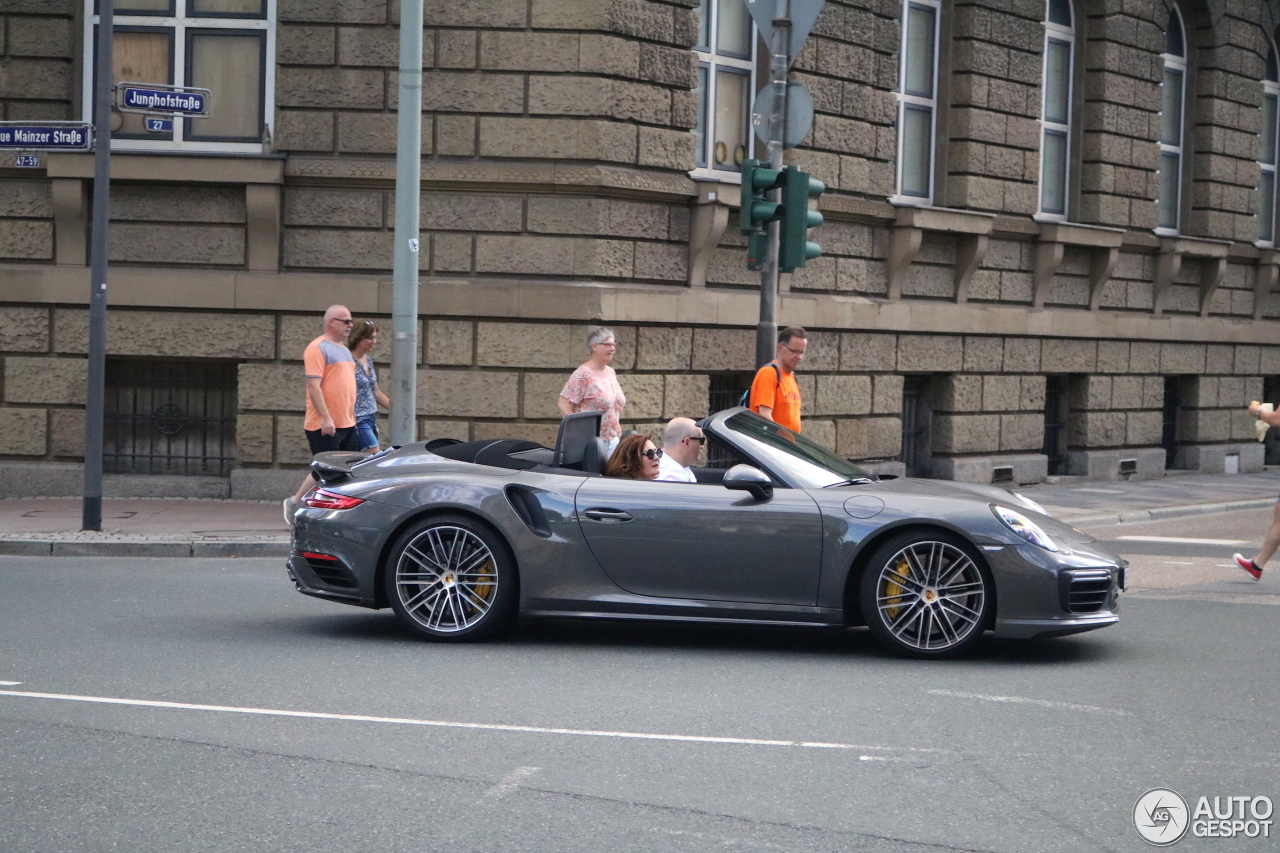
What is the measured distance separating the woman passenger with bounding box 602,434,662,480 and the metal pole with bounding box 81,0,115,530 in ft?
18.0

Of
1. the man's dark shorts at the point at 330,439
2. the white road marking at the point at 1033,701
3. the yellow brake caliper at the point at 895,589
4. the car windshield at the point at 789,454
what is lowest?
the white road marking at the point at 1033,701

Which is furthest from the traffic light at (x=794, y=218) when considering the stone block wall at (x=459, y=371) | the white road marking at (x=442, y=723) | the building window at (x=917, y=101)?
the building window at (x=917, y=101)

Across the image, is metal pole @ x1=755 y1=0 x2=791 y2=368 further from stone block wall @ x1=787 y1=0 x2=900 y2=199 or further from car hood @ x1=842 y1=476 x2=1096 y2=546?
stone block wall @ x1=787 y1=0 x2=900 y2=199

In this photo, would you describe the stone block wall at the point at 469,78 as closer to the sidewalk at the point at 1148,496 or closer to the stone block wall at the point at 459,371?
the stone block wall at the point at 459,371

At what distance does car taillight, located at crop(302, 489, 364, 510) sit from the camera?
8.02 m

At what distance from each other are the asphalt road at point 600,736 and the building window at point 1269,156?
17181mm

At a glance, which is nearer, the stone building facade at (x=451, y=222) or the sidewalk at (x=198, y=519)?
the sidewalk at (x=198, y=519)

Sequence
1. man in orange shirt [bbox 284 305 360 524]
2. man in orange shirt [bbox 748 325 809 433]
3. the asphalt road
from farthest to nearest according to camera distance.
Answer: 1. man in orange shirt [bbox 284 305 360 524]
2. man in orange shirt [bbox 748 325 809 433]
3. the asphalt road

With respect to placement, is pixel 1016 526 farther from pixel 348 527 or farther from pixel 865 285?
pixel 865 285

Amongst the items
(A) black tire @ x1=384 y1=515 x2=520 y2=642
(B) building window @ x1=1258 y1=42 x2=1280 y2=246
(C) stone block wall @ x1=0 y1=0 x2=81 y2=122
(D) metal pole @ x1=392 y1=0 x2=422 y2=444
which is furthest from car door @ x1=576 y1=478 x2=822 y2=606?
(B) building window @ x1=1258 y1=42 x2=1280 y2=246

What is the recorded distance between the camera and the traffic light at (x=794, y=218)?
464 inches

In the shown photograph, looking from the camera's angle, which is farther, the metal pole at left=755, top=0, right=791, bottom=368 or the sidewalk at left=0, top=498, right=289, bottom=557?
the metal pole at left=755, top=0, right=791, bottom=368

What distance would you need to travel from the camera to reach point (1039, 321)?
766 inches

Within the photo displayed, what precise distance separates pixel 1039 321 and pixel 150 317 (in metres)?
10.5
